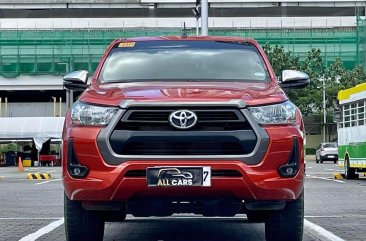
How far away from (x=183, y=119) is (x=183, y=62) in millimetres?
1569

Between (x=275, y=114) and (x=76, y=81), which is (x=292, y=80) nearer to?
(x=275, y=114)

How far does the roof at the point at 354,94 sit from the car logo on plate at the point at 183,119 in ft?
52.0

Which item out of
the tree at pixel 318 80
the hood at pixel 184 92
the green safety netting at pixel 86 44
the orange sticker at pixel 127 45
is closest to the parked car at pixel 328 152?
the tree at pixel 318 80

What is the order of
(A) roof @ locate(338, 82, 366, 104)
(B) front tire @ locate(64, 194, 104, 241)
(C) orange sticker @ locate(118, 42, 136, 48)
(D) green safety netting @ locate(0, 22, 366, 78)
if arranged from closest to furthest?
(B) front tire @ locate(64, 194, 104, 241), (C) orange sticker @ locate(118, 42, 136, 48), (A) roof @ locate(338, 82, 366, 104), (D) green safety netting @ locate(0, 22, 366, 78)

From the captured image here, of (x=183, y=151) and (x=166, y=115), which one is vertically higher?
(x=166, y=115)

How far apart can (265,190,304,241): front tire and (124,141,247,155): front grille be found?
37.8 inches

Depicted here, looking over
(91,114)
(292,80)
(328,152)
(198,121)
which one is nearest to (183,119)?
(198,121)

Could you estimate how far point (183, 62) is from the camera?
7727 millimetres

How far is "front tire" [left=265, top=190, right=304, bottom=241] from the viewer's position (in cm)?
688

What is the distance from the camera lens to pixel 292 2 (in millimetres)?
83125

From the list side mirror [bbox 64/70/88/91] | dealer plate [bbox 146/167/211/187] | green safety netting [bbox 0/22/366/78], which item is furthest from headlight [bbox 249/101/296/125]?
green safety netting [bbox 0/22/366/78]

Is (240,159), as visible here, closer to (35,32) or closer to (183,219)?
(183,219)

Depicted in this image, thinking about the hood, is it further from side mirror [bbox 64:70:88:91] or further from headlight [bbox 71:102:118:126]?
side mirror [bbox 64:70:88:91]

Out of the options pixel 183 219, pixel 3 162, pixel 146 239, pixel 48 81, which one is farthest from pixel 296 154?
pixel 48 81
